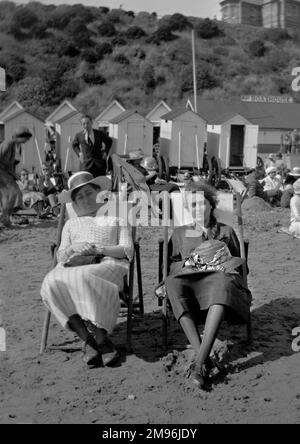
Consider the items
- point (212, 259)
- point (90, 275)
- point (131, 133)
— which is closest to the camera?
point (90, 275)

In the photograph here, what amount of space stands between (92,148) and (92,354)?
14.9ft

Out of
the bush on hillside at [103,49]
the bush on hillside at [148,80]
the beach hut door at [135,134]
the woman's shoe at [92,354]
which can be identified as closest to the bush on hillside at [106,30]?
the bush on hillside at [103,49]

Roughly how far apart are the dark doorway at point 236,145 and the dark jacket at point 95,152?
12094 mm

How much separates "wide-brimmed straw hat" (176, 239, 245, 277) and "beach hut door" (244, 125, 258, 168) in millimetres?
15666

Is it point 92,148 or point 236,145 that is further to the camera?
point 236,145

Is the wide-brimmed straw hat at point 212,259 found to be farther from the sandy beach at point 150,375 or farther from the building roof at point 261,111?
the building roof at point 261,111

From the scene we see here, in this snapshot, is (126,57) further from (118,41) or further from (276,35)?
(276,35)

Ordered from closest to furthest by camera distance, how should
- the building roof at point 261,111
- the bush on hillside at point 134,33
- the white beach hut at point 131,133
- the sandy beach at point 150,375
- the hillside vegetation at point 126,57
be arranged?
the sandy beach at point 150,375 → the white beach hut at point 131,133 → the building roof at point 261,111 → the hillside vegetation at point 126,57 → the bush on hillside at point 134,33

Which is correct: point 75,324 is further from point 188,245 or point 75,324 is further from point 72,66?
point 72,66

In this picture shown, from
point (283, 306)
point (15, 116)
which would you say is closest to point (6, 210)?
point (283, 306)

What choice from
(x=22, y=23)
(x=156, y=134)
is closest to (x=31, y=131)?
(x=156, y=134)

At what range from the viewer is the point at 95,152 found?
760 centimetres

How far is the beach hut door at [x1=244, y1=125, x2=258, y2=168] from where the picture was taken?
62.7 ft

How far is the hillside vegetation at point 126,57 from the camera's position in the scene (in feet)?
155
